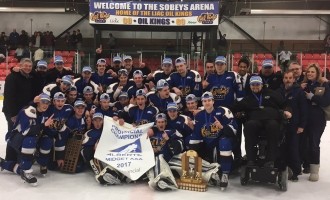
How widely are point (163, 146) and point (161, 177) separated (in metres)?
0.48

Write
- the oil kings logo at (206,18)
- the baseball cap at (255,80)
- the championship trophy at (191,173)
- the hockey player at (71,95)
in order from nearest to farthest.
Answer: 1. the championship trophy at (191,173)
2. the baseball cap at (255,80)
3. the hockey player at (71,95)
4. the oil kings logo at (206,18)

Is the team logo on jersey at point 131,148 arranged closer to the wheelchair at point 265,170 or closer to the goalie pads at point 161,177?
the goalie pads at point 161,177

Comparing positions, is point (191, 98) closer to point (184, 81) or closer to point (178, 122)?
point (178, 122)

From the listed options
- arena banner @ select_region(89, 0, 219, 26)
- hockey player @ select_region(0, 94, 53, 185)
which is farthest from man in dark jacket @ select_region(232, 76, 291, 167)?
arena banner @ select_region(89, 0, 219, 26)

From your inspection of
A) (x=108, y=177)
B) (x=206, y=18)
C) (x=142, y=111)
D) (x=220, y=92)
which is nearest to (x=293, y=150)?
(x=220, y=92)

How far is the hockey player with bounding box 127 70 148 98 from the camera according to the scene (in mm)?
4887

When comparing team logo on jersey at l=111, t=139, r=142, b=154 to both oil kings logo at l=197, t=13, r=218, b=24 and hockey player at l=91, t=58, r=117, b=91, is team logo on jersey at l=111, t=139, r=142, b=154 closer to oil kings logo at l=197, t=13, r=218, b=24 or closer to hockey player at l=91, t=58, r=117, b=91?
hockey player at l=91, t=58, r=117, b=91

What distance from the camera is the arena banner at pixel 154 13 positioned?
12172 mm

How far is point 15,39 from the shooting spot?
1644 centimetres

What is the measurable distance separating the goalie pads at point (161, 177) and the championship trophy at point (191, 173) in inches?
4.8

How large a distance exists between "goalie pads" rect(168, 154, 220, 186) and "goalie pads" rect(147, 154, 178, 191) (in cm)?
11

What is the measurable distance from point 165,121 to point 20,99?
199cm

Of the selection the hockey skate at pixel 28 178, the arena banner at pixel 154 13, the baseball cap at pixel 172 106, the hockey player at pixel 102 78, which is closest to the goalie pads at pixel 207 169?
the baseball cap at pixel 172 106

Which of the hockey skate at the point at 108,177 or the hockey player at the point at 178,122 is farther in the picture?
the hockey player at the point at 178,122
